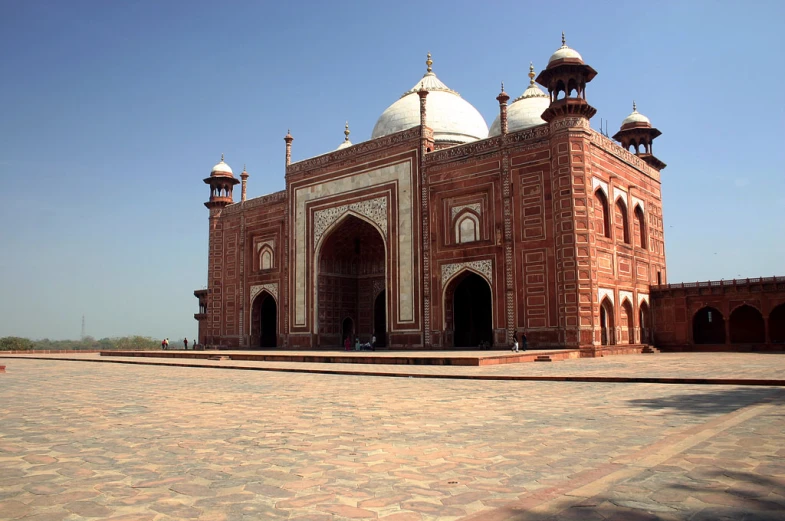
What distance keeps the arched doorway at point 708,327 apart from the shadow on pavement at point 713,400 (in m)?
15.5

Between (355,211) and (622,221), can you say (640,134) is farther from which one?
(355,211)

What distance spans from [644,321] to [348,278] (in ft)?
38.0

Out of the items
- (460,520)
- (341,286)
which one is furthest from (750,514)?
(341,286)

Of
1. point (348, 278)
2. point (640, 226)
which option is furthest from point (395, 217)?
point (640, 226)

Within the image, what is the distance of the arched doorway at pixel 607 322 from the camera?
18.9 m

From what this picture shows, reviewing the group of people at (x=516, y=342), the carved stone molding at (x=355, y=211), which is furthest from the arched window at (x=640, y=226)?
the carved stone molding at (x=355, y=211)

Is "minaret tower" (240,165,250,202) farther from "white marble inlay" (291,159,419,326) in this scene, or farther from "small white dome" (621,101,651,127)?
"small white dome" (621,101,651,127)

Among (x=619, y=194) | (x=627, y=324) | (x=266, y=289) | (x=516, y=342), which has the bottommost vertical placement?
(x=516, y=342)

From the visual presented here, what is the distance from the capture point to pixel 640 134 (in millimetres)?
24438

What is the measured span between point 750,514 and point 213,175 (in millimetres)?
29409

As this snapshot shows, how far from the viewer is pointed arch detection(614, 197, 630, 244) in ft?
67.4

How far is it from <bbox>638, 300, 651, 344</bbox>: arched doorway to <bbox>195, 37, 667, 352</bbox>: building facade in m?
0.04

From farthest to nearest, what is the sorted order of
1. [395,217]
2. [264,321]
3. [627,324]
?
1. [264,321]
2. [395,217]
3. [627,324]

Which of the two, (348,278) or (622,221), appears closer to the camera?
(622,221)
